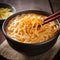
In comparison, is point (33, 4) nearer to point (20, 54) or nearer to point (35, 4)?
point (35, 4)

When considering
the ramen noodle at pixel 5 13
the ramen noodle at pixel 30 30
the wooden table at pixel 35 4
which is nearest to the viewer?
the ramen noodle at pixel 30 30

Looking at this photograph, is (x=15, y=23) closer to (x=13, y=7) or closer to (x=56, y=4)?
(x=13, y=7)

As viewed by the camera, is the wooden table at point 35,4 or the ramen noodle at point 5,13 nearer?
the ramen noodle at point 5,13

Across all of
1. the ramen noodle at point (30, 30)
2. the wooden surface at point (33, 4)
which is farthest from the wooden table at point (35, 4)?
the ramen noodle at point (30, 30)

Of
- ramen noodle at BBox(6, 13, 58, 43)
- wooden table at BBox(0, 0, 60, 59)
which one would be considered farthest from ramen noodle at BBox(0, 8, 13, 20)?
ramen noodle at BBox(6, 13, 58, 43)

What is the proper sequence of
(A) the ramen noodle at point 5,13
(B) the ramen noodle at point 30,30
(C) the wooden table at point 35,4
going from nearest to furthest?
(B) the ramen noodle at point 30,30 → (A) the ramen noodle at point 5,13 → (C) the wooden table at point 35,4

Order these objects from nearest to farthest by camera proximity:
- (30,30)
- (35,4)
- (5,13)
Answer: (30,30)
(5,13)
(35,4)

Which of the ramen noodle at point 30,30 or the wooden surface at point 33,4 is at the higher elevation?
the ramen noodle at point 30,30

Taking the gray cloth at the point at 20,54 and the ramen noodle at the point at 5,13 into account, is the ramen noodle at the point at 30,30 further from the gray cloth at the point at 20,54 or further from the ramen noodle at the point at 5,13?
the ramen noodle at the point at 5,13

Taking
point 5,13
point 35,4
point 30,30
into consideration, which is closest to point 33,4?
point 35,4
